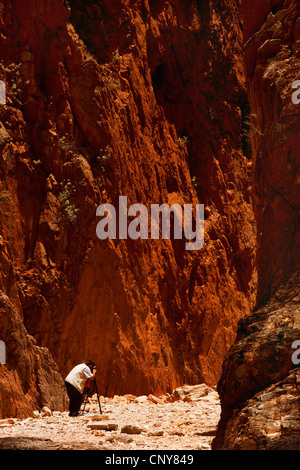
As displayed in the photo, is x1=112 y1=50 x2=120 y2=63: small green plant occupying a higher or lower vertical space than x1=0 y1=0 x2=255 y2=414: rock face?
higher

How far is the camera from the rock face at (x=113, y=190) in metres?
14.9

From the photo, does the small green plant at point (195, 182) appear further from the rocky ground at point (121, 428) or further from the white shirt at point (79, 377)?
the white shirt at point (79, 377)

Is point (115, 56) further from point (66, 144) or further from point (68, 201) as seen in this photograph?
point (68, 201)

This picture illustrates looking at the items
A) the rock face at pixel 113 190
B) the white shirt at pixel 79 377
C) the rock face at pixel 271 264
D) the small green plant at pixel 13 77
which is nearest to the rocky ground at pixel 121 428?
the white shirt at pixel 79 377

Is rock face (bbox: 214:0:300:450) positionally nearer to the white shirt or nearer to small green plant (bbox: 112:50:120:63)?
the white shirt

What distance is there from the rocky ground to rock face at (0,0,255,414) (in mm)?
2278

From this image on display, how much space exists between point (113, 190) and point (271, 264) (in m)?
8.83

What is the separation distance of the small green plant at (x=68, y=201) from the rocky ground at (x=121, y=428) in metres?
4.18

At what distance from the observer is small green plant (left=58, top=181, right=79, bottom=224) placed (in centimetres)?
1549

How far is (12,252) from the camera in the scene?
14.1 meters

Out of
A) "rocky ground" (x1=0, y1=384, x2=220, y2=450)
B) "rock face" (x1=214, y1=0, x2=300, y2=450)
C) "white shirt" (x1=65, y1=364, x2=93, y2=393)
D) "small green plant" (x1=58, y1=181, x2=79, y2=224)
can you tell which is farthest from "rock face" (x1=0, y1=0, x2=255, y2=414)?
"rock face" (x1=214, y1=0, x2=300, y2=450)

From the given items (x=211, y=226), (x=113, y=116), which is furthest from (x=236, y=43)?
(x=113, y=116)

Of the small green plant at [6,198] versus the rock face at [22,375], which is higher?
the small green plant at [6,198]
